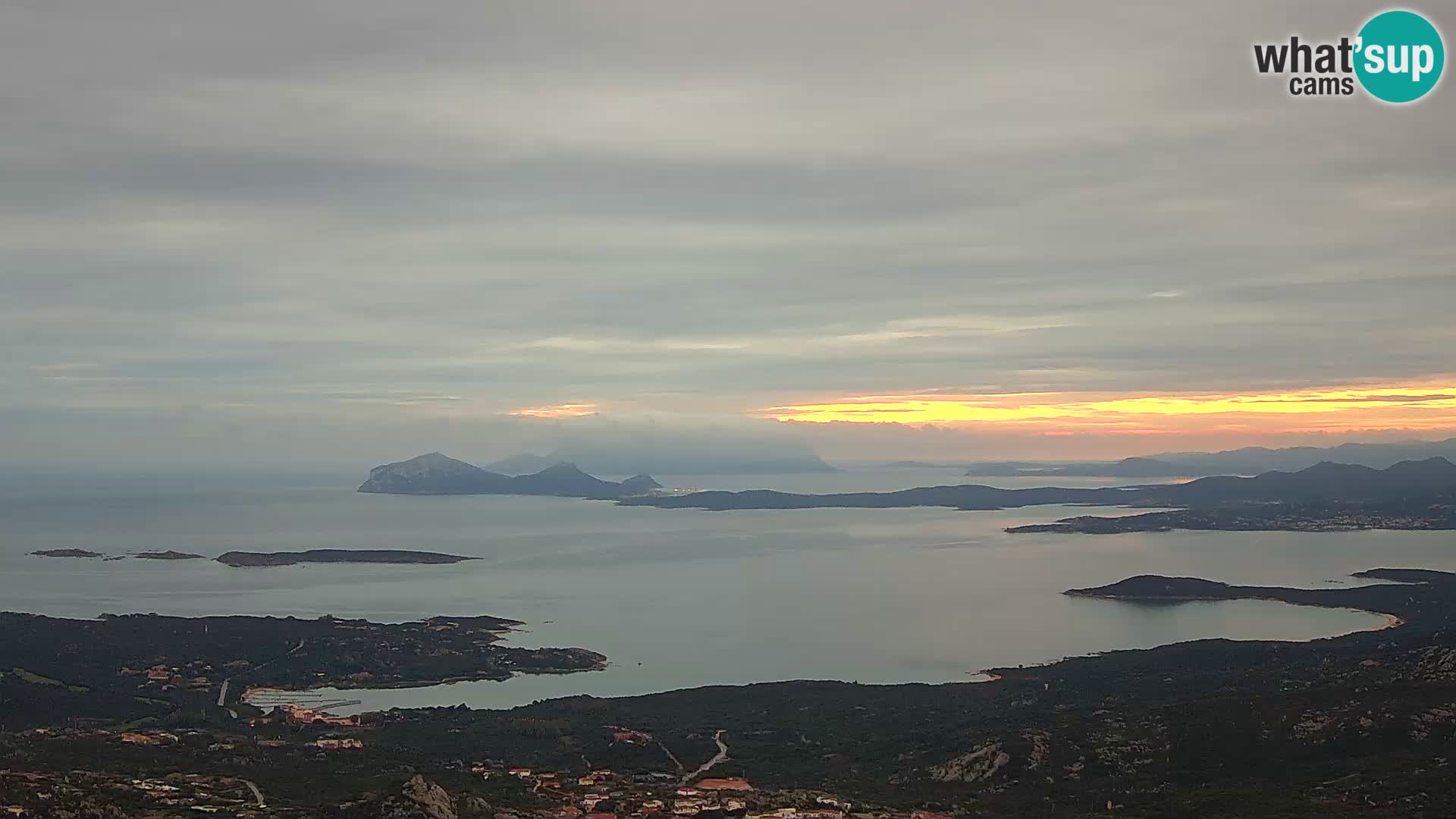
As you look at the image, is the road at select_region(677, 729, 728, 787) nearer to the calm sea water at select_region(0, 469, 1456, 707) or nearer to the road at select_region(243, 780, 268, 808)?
the road at select_region(243, 780, 268, 808)

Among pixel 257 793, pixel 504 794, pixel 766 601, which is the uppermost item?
pixel 257 793

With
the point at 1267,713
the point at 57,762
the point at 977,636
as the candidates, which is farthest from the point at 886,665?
the point at 57,762

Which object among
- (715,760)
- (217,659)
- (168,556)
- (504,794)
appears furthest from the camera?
(168,556)

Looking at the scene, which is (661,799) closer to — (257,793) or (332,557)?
(257,793)

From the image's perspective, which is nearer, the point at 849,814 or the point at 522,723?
the point at 849,814

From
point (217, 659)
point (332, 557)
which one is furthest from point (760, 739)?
point (332, 557)

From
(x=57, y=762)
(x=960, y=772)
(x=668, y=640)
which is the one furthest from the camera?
(x=668, y=640)

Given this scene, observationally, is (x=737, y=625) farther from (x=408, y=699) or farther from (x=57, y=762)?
(x=57, y=762)

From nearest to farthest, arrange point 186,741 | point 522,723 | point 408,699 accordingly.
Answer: point 186,741, point 522,723, point 408,699
